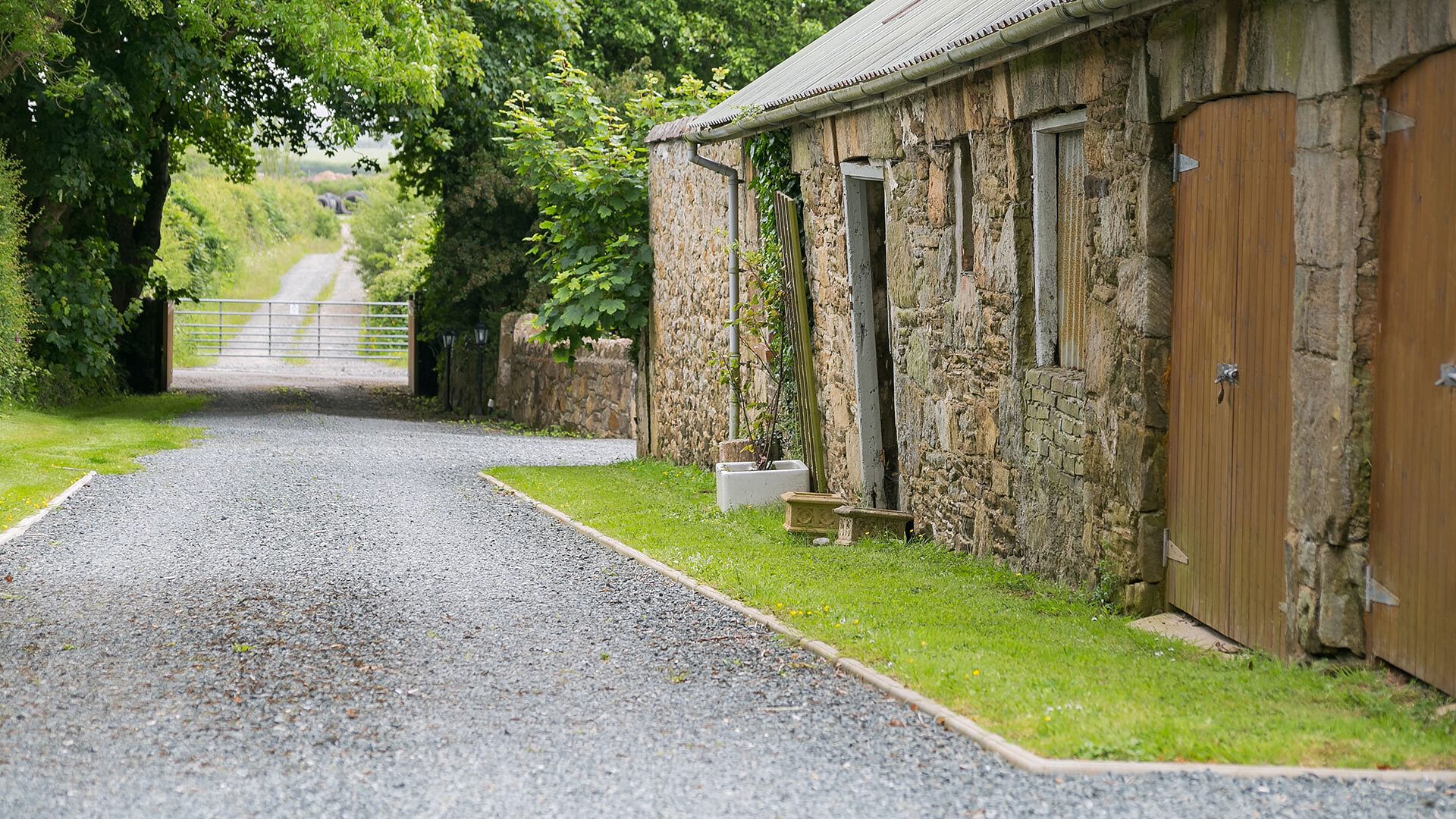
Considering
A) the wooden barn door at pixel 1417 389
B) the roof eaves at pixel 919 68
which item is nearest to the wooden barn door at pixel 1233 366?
the wooden barn door at pixel 1417 389

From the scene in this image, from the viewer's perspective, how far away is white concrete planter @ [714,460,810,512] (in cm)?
1020

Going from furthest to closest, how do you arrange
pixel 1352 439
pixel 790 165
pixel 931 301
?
pixel 790 165 < pixel 931 301 < pixel 1352 439

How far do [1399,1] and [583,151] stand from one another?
10.8 metres

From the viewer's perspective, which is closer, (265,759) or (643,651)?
(265,759)

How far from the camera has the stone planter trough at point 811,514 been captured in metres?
9.00

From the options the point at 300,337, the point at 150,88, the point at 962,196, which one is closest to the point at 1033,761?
the point at 962,196

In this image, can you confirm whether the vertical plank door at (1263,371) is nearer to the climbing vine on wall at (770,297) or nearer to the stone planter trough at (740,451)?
the climbing vine on wall at (770,297)

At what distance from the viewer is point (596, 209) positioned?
14.6 meters

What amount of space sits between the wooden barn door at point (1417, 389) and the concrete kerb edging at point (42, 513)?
7370mm

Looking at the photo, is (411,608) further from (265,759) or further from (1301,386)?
(1301,386)

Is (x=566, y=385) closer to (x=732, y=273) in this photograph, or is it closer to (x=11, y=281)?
(x=11, y=281)

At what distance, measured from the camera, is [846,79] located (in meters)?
8.61

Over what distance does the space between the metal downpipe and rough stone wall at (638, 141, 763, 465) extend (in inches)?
→ 2.6

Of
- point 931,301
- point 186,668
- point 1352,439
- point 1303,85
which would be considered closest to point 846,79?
point 931,301
